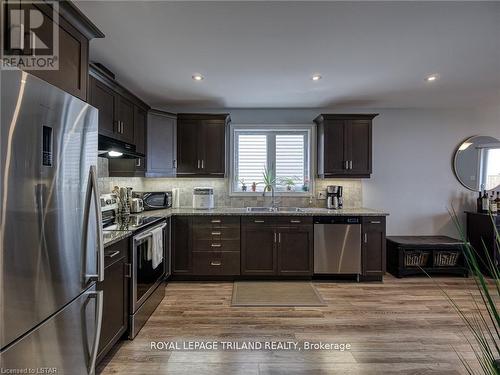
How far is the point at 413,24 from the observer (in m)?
2.17

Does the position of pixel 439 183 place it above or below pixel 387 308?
above

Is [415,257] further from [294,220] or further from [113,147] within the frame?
[113,147]

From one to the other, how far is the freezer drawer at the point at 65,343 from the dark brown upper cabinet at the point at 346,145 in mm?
3457

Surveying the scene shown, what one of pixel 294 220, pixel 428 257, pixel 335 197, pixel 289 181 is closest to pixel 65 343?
pixel 294 220

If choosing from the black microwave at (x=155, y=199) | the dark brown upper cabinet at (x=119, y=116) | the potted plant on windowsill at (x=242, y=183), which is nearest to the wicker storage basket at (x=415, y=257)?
the potted plant on windowsill at (x=242, y=183)

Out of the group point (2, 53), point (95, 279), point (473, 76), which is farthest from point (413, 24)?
point (95, 279)

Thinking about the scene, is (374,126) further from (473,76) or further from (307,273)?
(307,273)

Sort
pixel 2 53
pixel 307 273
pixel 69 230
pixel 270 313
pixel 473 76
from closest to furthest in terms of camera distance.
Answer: pixel 2 53
pixel 69 230
pixel 270 313
pixel 473 76
pixel 307 273

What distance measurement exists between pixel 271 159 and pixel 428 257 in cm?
280

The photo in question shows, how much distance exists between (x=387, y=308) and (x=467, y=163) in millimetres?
3072

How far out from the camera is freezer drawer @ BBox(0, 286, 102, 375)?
1.24m

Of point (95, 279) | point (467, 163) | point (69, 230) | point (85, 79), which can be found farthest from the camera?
point (467, 163)

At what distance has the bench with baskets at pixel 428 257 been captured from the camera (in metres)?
4.04

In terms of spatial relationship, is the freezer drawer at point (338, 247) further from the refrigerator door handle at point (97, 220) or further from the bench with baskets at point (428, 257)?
the refrigerator door handle at point (97, 220)
